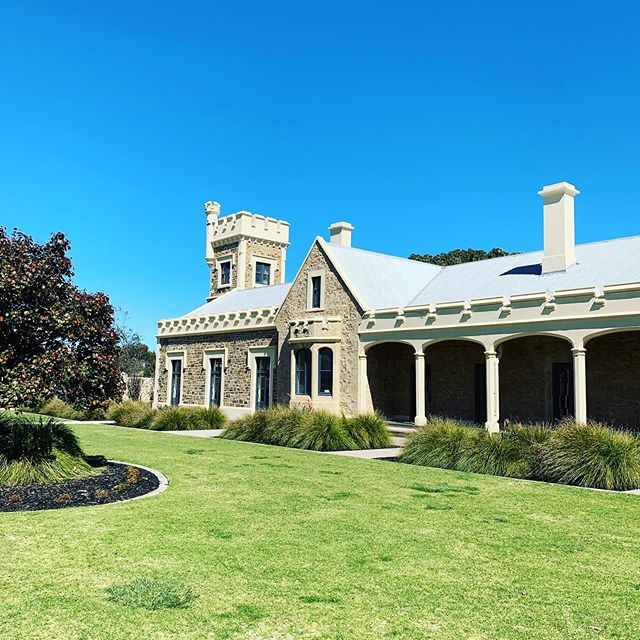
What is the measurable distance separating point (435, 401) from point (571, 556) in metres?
17.0

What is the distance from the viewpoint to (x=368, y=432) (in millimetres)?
18922

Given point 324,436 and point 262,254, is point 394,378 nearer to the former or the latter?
point 324,436

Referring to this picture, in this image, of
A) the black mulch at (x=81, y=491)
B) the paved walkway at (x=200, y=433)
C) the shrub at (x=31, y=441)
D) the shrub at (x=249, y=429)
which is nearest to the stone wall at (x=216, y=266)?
the paved walkway at (x=200, y=433)

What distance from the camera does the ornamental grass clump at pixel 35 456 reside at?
1077 cm

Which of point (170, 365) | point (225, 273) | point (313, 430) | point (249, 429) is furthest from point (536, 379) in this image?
point (225, 273)

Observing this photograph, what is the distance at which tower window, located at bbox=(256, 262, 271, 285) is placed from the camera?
3772cm

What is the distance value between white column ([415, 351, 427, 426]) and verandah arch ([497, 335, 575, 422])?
8.70ft

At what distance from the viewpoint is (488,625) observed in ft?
16.4

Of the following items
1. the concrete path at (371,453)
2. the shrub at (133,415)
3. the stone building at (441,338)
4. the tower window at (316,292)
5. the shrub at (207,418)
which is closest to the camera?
the concrete path at (371,453)

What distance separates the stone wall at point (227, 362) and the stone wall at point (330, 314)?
1066mm

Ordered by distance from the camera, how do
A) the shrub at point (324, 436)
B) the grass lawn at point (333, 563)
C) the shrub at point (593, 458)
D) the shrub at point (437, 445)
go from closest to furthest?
the grass lawn at point (333, 563) < the shrub at point (593, 458) < the shrub at point (437, 445) < the shrub at point (324, 436)

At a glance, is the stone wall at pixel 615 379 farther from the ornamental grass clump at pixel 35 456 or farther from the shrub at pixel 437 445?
the ornamental grass clump at pixel 35 456

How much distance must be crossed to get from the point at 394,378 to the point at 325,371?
2.85 m

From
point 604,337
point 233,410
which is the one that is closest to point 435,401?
point 604,337
